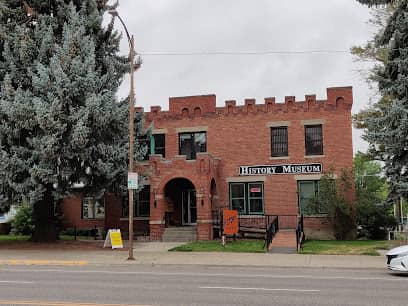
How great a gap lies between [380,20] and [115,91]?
A: 18161 millimetres

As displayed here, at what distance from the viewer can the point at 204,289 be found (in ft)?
38.7

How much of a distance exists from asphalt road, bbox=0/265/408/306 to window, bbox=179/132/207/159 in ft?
49.2

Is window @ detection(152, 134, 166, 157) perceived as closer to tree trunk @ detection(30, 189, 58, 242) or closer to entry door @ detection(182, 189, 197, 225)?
entry door @ detection(182, 189, 197, 225)

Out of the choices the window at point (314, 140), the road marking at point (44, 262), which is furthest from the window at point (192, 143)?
the road marking at point (44, 262)

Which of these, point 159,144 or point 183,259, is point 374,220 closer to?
point 159,144

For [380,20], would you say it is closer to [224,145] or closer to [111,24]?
[224,145]

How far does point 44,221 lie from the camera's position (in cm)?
2639

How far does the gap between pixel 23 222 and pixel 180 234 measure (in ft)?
44.1

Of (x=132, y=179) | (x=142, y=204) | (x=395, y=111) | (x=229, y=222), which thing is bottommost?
(x=229, y=222)

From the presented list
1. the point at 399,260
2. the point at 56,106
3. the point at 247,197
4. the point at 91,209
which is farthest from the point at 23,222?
the point at 399,260

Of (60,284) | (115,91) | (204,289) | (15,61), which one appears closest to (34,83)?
(15,61)

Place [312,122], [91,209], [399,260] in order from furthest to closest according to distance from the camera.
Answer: [91,209] < [312,122] < [399,260]

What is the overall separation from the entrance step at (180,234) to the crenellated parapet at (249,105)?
25.2 ft

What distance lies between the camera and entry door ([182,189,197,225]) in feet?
104
